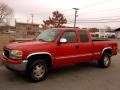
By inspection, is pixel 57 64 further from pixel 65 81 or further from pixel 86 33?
pixel 86 33

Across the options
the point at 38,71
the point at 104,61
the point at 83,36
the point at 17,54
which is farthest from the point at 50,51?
the point at 104,61

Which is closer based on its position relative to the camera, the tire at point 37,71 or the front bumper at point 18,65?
the front bumper at point 18,65

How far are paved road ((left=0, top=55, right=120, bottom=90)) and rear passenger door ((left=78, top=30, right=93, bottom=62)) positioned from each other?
0.67 m

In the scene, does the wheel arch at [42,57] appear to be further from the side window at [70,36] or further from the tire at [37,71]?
the side window at [70,36]

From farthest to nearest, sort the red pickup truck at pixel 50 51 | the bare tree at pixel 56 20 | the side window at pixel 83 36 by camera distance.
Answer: the bare tree at pixel 56 20, the side window at pixel 83 36, the red pickup truck at pixel 50 51

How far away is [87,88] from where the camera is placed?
6.03 metres

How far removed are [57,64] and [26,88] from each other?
5.55ft

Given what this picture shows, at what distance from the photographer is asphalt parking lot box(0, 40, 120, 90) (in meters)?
6.04

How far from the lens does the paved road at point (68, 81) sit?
6039mm

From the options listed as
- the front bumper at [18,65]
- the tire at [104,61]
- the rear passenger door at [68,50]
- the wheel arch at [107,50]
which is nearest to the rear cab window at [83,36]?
the rear passenger door at [68,50]

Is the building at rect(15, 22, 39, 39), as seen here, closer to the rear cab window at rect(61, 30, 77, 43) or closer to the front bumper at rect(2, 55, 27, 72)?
the rear cab window at rect(61, 30, 77, 43)

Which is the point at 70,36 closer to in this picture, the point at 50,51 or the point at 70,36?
the point at 70,36

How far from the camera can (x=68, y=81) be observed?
6.74 m

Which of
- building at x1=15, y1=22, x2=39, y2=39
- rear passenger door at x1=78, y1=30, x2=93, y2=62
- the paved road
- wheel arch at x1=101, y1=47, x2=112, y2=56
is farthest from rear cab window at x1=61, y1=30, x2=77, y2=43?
building at x1=15, y1=22, x2=39, y2=39
